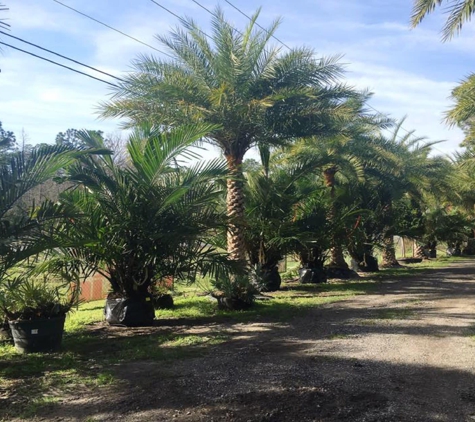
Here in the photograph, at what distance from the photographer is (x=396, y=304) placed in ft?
38.1

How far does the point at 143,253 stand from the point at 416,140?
1937 centimetres

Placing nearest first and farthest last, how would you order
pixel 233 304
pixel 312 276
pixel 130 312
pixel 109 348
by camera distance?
1. pixel 109 348
2. pixel 130 312
3. pixel 233 304
4. pixel 312 276

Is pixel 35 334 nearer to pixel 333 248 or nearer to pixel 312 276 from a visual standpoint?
pixel 312 276

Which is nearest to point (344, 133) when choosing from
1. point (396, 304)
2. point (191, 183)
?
point (396, 304)

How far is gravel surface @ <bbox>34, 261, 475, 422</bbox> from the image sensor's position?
4.63 meters

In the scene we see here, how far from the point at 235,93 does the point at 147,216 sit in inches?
203

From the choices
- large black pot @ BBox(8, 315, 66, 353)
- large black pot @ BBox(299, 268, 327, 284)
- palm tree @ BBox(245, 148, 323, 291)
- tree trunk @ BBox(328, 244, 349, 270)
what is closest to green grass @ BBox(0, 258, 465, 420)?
large black pot @ BBox(8, 315, 66, 353)

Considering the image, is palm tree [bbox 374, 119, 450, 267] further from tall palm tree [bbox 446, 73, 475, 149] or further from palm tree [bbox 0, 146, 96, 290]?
palm tree [bbox 0, 146, 96, 290]

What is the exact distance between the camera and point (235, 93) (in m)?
13.1

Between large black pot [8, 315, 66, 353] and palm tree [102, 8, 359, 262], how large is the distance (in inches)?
234

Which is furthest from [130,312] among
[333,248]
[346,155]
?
[346,155]

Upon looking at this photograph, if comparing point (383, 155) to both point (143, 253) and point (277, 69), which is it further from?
point (143, 253)

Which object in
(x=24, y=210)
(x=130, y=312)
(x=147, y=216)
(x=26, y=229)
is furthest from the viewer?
(x=130, y=312)

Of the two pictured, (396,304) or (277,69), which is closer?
(396,304)
